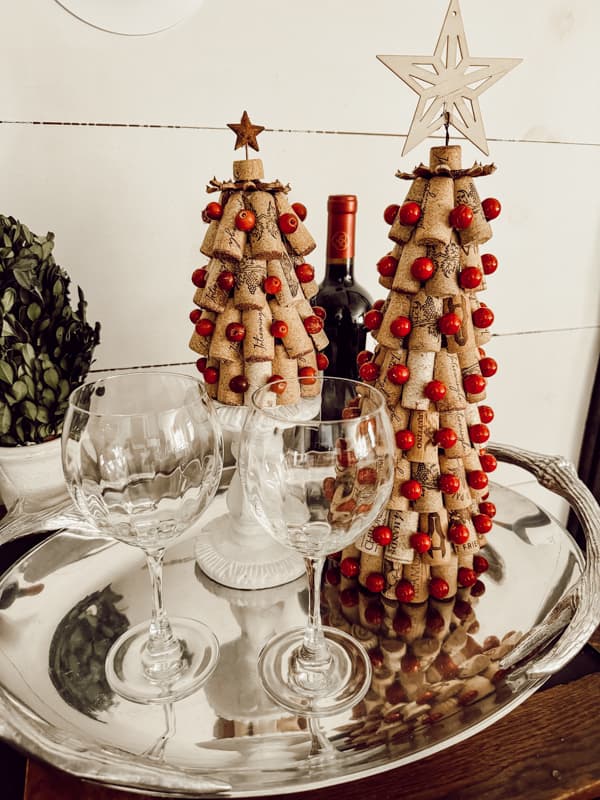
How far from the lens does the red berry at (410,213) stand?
0.45m

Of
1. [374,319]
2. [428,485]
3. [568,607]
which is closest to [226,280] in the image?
[374,319]

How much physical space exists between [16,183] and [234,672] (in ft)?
1.79

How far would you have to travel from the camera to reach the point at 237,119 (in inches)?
28.9

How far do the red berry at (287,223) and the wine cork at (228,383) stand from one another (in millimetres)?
118

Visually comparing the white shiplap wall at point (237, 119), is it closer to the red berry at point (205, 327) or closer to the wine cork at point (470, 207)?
the red berry at point (205, 327)

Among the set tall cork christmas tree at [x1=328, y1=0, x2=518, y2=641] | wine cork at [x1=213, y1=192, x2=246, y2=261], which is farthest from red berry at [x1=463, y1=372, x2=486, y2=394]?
wine cork at [x1=213, y1=192, x2=246, y2=261]

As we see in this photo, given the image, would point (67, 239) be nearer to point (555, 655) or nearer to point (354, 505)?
point (354, 505)

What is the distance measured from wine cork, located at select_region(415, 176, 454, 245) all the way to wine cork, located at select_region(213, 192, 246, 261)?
0.47 feet

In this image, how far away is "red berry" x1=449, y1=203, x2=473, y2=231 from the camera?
43 centimetres

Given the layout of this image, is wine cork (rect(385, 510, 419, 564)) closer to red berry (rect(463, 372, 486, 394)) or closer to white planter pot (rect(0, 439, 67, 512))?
red berry (rect(463, 372, 486, 394))

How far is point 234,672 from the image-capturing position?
18.5 inches

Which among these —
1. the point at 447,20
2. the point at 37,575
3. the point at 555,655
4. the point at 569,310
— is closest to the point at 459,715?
the point at 555,655

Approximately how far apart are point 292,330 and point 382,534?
18 centimetres

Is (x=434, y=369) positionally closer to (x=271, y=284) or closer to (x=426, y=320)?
(x=426, y=320)
